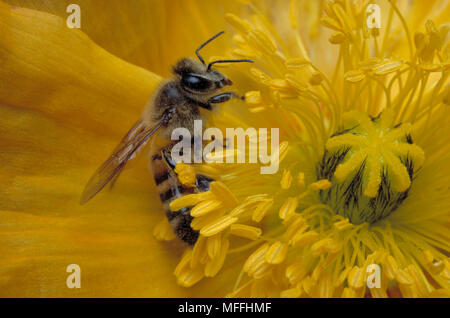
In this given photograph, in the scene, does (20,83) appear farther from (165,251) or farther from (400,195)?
(400,195)

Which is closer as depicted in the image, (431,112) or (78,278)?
(78,278)

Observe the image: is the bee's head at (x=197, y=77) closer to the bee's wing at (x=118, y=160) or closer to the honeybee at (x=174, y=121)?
the honeybee at (x=174, y=121)

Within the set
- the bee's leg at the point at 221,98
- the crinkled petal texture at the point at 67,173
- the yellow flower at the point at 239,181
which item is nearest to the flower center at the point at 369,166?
the yellow flower at the point at 239,181

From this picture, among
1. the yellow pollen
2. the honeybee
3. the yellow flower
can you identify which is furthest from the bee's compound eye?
the yellow pollen

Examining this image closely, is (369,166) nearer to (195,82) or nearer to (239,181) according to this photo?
(239,181)

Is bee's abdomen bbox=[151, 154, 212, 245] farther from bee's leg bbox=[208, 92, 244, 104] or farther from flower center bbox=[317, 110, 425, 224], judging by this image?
flower center bbox=[317, 110, 425, 224]

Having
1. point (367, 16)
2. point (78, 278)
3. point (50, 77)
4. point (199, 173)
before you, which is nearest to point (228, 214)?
point (199, 173)
